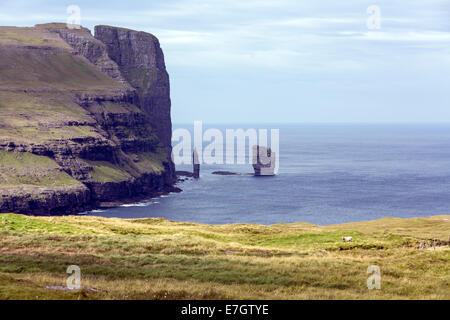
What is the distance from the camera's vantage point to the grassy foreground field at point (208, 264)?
1071 inches

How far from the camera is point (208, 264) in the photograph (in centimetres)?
3588

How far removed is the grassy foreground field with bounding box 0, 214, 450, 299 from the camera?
27.2 meters

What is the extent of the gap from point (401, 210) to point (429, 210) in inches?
352

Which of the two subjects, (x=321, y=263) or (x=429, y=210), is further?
(x=429, y=210)

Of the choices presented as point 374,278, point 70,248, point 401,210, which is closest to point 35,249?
point 70,248

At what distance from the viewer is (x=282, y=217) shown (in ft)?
621

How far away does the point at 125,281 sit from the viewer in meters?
29.9
